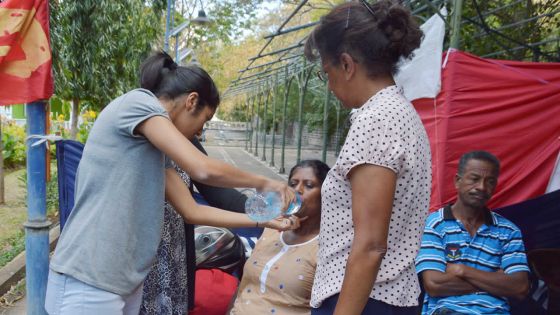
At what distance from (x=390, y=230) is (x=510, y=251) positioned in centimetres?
145

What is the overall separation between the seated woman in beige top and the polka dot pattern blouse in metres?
0.79

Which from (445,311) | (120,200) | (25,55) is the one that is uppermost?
(25,55)

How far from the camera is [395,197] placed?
4.42 feet

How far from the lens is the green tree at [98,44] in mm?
5129

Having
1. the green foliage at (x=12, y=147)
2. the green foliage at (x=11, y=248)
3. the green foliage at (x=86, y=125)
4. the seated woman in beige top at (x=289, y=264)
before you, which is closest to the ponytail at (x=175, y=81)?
the seated woman in beige top at (x=289, y=264)

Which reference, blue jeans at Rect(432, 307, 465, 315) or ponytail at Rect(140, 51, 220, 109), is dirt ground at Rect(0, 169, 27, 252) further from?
blue jeans at Rect(432, 307, 465, 315)

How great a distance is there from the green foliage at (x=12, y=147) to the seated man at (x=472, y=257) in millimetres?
10337

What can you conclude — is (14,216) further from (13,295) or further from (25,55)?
(25,55)

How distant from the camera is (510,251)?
253 centimetres

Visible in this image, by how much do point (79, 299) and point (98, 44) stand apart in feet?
15.7

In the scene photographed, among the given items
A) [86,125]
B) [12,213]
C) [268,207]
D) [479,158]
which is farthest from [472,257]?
[86,125]

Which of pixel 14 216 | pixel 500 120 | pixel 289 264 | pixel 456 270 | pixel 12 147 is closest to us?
pixel 289 264

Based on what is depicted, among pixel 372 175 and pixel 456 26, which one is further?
pixel 456 26

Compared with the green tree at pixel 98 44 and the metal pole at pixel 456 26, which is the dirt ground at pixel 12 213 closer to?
the green tree at pixel 98 44
